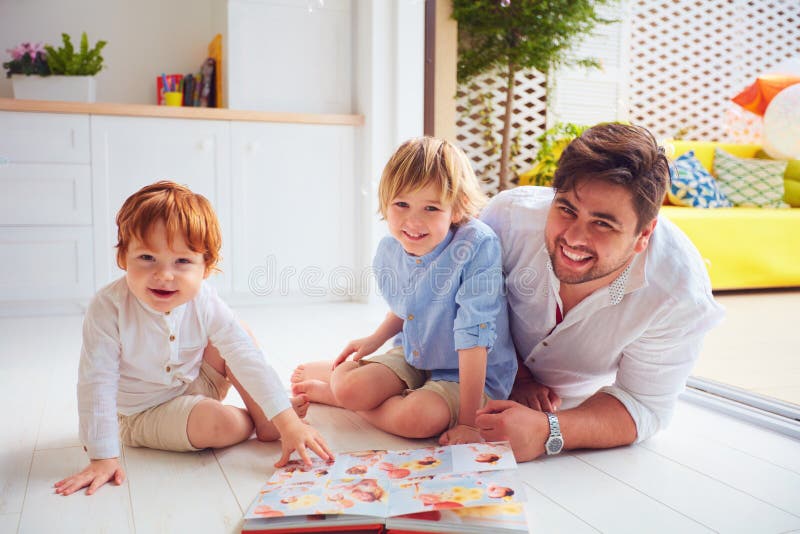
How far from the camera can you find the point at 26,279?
240 cm

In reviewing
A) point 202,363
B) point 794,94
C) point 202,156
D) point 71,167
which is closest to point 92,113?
point 71,167

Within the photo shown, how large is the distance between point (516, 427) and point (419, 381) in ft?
0.95

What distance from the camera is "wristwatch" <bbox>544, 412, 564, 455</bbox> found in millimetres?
1067

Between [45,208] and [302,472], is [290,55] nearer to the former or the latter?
[45,208]

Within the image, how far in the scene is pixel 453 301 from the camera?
1187 millimetres

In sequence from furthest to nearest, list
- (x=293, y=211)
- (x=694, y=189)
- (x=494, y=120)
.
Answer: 1. (x=494, y=120)
2. (x=694, y=189)
3. (x=293, y=211)

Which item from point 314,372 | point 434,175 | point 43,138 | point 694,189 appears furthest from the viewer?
point 694,189

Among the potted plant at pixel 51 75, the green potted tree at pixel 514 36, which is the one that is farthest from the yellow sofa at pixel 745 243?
the potted plant at pixel 51 75

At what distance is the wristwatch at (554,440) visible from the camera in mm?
1067

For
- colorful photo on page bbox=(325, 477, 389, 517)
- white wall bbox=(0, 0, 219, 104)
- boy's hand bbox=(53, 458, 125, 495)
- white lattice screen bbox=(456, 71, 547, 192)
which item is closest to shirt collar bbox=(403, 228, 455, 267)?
colorful photo on page bbox=(325, 477, 389, 517)

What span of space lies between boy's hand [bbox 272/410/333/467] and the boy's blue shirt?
28 cm

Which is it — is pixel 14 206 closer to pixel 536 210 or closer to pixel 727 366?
pixel 536 210

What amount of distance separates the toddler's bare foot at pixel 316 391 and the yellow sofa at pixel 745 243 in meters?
2.02

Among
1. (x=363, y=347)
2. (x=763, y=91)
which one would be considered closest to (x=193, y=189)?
(x=363, y=347)
